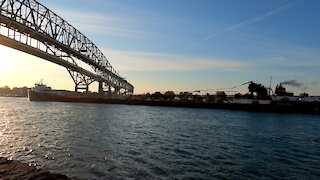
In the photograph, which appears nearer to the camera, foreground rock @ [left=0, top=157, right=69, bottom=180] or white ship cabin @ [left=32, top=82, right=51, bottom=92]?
foreground rock @ [left=0, top=157, right=69, bottom=180]

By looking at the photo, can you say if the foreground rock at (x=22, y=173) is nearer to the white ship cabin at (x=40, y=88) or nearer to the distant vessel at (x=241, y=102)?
the distant vessel at (x=241, y=102)

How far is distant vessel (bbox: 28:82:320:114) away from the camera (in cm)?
7981

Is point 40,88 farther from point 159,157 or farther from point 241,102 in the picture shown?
point 159,157

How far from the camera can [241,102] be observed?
9412cm

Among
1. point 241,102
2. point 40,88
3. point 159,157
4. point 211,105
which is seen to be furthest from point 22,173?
point 40,88

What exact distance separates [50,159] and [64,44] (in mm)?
64751

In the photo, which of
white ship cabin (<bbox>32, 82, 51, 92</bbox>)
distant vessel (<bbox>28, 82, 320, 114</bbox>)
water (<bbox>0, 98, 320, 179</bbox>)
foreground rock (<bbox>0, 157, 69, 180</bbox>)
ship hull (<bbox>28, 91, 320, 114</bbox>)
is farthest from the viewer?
white ship cabin (<bbox>32, 82, 51, 92</bbox>)

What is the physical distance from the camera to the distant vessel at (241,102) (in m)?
79.8

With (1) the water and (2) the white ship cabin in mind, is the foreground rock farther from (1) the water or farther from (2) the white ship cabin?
(2) the white ship cabin

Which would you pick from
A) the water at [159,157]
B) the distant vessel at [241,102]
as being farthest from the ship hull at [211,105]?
the water at [159,157]

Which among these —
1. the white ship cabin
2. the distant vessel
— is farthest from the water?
the white ship cabin

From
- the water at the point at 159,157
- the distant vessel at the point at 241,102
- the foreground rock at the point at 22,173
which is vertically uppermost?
the distant vessel at the point at 241,102

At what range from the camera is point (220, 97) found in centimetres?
11850

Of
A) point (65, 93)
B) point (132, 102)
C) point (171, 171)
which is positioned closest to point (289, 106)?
point (132, 102)
